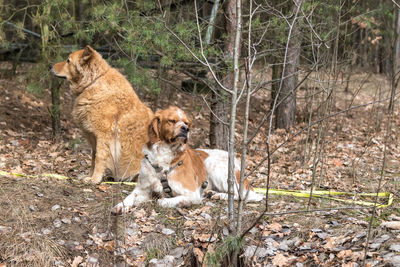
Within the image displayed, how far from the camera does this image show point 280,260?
13.8 ft

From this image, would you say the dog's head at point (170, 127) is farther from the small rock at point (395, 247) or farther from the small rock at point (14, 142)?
the small rock at point (14, 142)

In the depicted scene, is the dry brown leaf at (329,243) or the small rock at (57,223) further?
the small rock at (57,223)

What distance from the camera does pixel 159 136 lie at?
5609 millimetres

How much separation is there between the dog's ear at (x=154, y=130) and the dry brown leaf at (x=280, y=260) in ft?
7.45

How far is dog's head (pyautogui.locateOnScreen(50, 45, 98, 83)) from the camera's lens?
6.97 meters

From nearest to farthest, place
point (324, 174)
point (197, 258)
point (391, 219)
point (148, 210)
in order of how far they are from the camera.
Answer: point (197, 258) < point (391, 219) < point (148, 210) < point (324, 174)

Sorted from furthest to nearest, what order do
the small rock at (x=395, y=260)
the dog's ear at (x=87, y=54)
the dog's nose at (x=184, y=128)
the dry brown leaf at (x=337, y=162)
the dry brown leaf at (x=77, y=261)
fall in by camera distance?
the dry brown leaf at (x=337, y=162)
the dog's ear at (x=87, y=54)
the dog's nose at (x=184, y=128)
the dry brown leaf at (x=77, y=261)
the small rock at (x=395, y=260)

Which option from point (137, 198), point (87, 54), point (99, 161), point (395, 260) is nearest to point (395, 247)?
point (395, 260)

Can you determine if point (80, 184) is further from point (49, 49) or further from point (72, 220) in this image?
point (49, 49)

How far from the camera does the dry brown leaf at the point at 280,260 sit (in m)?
4.13

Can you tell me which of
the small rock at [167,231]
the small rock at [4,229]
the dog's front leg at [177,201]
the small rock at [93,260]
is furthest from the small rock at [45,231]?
the dog's front leg at [177,201]

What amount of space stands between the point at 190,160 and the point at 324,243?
7.45 ft

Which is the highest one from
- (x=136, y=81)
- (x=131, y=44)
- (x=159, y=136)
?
(x=131, y=44)

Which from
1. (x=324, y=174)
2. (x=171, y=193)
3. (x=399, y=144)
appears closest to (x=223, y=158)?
(x=171, y=193)
